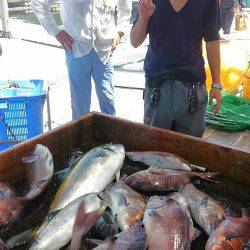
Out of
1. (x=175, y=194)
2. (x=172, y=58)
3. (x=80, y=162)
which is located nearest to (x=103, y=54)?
(x=172, y=58)

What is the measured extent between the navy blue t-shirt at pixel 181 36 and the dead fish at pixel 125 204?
144 cm

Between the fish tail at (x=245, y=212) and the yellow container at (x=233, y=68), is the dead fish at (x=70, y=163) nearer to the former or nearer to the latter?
the fish tail at (x=245, y=212)

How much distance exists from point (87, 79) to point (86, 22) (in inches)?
29.5

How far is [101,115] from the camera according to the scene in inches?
126

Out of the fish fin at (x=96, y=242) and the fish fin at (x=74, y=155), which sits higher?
the fish fin at (x=74, y=155)

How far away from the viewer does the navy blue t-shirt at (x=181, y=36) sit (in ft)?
10.8

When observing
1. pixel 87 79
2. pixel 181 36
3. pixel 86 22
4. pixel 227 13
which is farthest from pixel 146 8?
pixel 227 13

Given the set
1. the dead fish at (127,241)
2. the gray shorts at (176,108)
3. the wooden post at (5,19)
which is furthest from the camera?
the wooden post at (5,19)

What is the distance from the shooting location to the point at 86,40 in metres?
4.71

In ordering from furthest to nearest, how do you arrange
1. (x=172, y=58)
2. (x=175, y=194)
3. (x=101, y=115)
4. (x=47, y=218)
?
(x=172, y=58), (x=101, y=115), (x=175, y=194), (x=47, y=218)

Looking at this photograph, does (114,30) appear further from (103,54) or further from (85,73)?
(85,73)

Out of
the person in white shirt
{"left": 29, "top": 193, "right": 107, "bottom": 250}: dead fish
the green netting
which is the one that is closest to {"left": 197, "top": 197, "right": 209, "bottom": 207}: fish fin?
{"left": 29, "top": 193, "right": 107, "bottom": 250}: dead fish

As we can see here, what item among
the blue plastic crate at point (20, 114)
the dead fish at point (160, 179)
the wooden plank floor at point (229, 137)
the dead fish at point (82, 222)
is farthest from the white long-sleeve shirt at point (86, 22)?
the dead fish at point (82, 222)

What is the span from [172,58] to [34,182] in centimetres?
175
